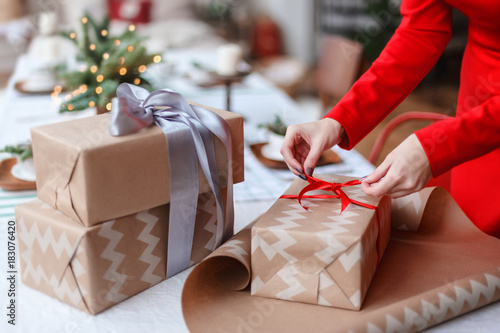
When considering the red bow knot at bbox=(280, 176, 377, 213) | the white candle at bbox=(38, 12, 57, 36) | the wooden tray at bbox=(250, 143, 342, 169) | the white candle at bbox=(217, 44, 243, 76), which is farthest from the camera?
the white candle at bbox=(38, 12, 57, 36)

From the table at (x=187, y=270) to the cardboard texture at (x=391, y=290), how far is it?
40mm

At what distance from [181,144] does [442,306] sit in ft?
1.44

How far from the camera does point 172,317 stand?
0.78 m

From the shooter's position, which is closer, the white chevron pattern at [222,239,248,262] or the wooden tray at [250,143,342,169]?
the white chevron pattern at [222,239,248,262]

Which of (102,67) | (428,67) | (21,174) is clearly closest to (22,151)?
(21,174)

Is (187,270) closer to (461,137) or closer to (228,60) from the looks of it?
(461,137)

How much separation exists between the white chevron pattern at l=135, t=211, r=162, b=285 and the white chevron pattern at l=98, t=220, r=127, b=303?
1.5 inches

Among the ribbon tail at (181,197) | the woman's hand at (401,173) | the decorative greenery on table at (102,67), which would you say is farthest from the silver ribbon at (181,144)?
the decorative greenery on table at (102,67)

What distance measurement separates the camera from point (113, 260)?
2.51 ft

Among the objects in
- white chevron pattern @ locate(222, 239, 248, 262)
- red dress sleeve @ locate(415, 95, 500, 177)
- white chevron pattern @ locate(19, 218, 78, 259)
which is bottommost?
white chevron pattern @ locate(222, 239, 248, 262)

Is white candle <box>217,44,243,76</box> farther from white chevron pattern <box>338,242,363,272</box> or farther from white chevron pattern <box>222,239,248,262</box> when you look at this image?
white chevron pattern <box>338,242,363,272</box>

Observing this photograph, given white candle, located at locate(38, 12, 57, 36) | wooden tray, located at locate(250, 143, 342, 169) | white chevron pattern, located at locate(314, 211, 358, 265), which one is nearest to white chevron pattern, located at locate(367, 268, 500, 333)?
white chevron pattern, located at locate(314, 211, 358, 265)

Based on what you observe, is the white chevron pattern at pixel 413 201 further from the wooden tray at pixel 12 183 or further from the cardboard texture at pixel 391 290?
the wooden tray at pixel 12 183

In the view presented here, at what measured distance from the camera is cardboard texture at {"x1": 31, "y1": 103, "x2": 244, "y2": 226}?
2.32ft
